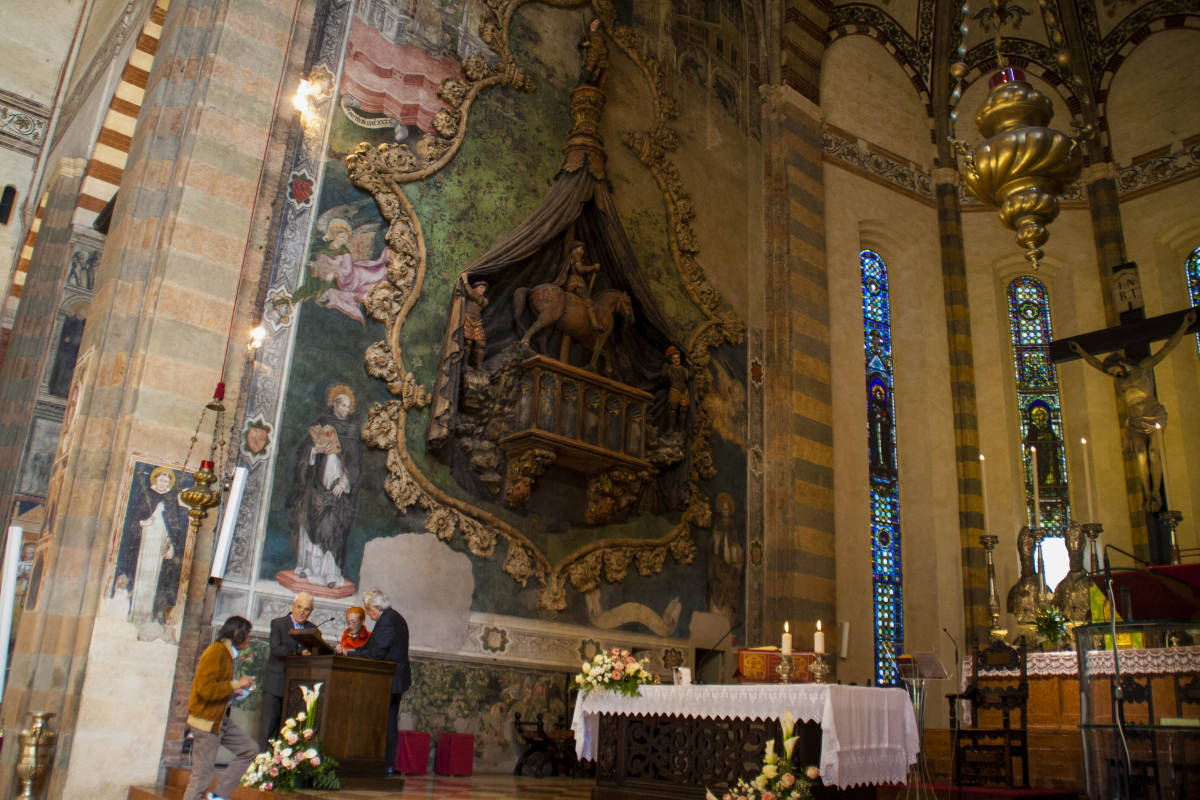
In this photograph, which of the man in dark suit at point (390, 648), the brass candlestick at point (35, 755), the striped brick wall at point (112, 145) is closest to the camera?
the brass candlestick at point (35, 755)

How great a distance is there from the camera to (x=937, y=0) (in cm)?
1714

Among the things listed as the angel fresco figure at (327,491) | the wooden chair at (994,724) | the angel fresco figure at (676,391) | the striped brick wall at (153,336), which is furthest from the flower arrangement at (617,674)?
the angel fresco figure at (676,391)

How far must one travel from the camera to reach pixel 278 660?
24.0 ft

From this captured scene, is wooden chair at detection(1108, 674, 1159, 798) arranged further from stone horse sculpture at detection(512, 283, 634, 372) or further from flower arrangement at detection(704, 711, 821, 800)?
stone horse sculpture at detection(512, 283, 634, 372)

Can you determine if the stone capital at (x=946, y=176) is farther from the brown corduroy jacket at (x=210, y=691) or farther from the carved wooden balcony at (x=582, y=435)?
the brown corduroy jacket at (x=210, y=691)

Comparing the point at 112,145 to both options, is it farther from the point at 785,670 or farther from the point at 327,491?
the point at 785,670

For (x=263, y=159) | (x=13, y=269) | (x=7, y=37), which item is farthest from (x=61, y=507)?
(x=7, y=37)

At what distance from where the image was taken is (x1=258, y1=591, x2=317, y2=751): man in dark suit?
7.20 meters

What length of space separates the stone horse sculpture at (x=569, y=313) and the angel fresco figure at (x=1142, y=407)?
5.57 metres

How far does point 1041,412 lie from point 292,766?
516 inches

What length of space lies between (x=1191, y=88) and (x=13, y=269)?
60.2 feet

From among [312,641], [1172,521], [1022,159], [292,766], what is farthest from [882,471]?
[292,766]

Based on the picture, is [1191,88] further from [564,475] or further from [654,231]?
[564,475]

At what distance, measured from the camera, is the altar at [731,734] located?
5750mm
